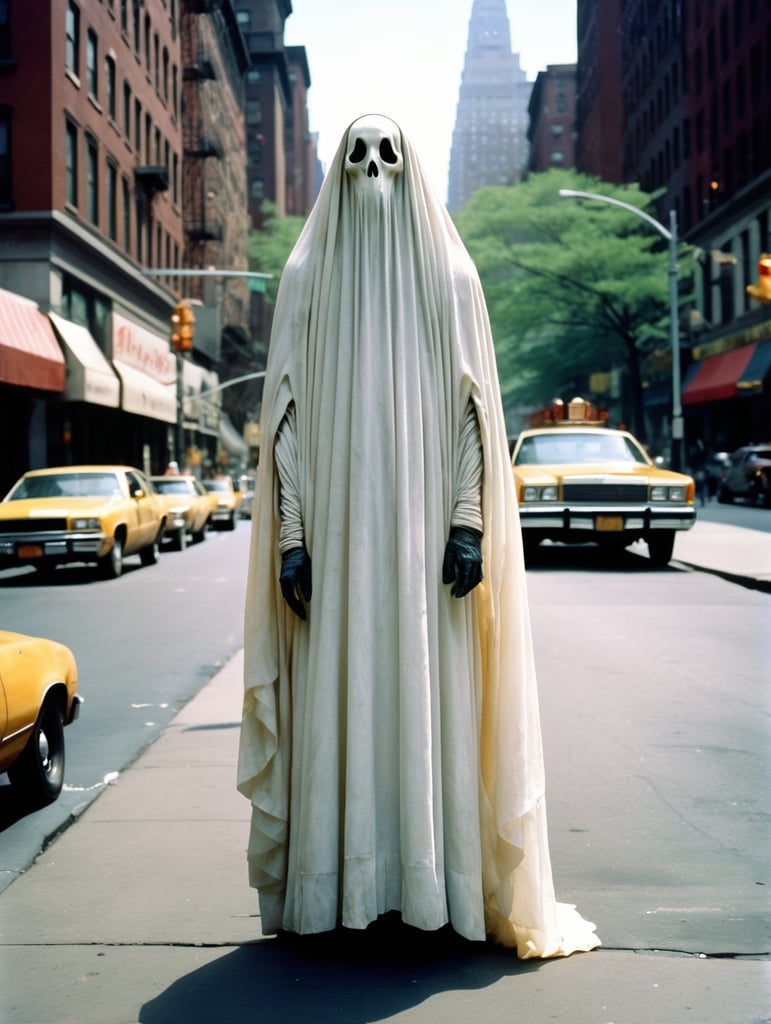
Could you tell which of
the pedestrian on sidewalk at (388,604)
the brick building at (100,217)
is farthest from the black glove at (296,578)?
the brick building at (100,217)

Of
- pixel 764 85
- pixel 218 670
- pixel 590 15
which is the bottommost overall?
pixel 218 670

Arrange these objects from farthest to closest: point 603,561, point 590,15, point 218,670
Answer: point 590,15
point 603,561
point 218,670

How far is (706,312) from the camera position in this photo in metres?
53.0

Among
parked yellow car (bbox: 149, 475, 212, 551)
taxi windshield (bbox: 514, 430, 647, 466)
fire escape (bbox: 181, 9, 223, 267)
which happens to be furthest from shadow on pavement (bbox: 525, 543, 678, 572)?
fire escape (bbox: 181, 9, 223, 267)

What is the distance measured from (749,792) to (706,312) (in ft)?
163

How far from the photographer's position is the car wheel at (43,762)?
17.9ft

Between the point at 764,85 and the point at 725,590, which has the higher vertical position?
the point at 764,85

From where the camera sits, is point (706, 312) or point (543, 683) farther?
point (706, 312)

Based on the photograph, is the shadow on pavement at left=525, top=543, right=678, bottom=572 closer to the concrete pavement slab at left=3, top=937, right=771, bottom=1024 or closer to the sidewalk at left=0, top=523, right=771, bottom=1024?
the sidewalk at left=0, top=523, right=771, bottom=1024

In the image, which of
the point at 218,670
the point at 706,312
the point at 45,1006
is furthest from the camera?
the point at 706,312

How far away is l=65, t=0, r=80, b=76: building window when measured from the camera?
106 ft

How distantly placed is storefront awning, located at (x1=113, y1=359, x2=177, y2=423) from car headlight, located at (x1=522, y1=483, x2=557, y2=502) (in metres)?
20.7

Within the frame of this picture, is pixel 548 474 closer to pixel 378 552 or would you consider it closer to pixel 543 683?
pixel 543 683

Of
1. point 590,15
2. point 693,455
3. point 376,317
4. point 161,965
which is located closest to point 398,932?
point 161,965
